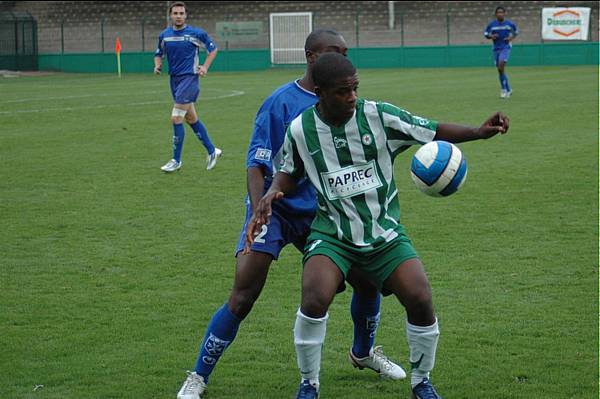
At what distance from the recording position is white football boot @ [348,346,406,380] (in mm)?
5359

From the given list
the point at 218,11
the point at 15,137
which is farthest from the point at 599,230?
the point at 218,11

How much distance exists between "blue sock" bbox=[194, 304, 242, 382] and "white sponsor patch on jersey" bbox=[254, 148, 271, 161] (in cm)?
78

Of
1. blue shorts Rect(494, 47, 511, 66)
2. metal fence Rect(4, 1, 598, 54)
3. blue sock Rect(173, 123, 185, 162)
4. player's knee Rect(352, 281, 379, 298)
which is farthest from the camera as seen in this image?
metal fence Rect(4, 1, 598, 54)

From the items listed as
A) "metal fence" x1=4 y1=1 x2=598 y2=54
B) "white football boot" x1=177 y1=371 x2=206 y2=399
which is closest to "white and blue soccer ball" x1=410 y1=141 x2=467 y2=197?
"white football boot" x1=177 y1=371 x2=206 y2=399

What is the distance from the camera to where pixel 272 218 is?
5.13 metres

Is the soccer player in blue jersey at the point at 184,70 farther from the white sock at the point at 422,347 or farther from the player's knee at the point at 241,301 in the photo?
the white sock at the point at 422,347

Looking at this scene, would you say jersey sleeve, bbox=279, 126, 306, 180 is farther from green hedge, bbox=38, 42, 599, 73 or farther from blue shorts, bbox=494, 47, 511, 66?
green hedge, bbox=38, 42, 599, 73

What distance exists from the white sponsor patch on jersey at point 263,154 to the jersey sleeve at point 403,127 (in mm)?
634

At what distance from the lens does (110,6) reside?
174 feet

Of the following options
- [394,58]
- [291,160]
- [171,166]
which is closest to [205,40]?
[171,166]

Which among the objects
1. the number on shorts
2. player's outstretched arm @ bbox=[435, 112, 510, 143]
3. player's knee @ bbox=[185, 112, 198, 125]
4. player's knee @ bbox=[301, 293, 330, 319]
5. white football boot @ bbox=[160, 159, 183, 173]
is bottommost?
white football boot @ bbox=[160, 159, 183, 173]

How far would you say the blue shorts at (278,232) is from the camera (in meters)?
5.02

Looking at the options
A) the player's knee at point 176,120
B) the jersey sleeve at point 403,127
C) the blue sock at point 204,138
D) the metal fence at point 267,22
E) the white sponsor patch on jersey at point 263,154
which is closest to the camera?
the jersey sleeve at point 403,127

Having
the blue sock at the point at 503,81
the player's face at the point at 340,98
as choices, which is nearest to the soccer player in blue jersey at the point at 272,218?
the player's face at the point at 340,98
